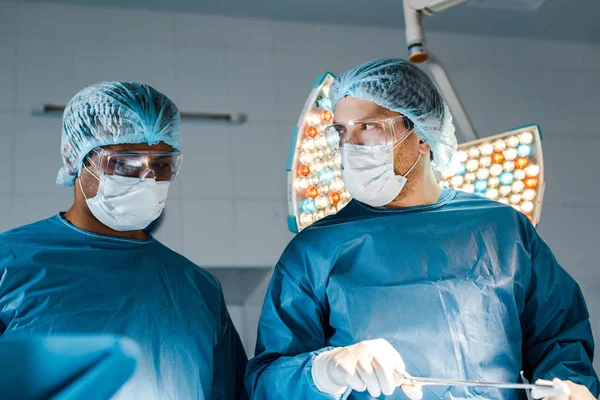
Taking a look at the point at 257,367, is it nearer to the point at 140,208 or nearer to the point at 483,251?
the point at 140,208

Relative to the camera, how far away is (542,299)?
1868 millimetres

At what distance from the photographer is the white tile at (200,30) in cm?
373

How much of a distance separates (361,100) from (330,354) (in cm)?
69

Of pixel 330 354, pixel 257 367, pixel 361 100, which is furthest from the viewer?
pixel 361 100

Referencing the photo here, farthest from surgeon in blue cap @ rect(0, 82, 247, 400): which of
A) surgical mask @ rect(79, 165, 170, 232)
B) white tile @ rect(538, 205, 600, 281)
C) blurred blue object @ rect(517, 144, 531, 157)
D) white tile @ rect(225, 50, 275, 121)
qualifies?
white tile @ rect(538, 205, 600, 281)

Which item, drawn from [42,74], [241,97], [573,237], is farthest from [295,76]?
[573,237]

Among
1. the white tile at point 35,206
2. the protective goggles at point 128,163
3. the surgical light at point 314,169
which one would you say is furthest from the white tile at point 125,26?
the protective goggles at point 128,163

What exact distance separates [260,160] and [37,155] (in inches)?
39.5

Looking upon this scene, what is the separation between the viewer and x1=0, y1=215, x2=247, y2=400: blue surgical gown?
172 centimetres

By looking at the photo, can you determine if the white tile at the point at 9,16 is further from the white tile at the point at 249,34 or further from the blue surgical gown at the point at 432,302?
the blue surgical gown at the point at 432,302

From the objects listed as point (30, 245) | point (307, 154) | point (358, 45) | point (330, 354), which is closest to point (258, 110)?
point (358, 45)

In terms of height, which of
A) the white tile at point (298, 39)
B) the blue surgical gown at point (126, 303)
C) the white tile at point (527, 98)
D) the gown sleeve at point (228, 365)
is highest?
the white tile at point (298, 39)

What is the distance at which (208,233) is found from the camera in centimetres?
351

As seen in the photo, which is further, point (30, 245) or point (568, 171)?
point (568, 171)
